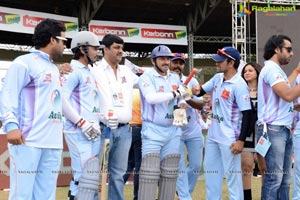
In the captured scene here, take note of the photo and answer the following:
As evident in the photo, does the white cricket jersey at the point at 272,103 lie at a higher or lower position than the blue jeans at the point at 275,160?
higher

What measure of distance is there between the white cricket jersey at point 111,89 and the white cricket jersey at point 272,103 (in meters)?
1.42

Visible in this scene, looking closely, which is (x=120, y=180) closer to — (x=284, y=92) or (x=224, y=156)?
(x=224, y=156)

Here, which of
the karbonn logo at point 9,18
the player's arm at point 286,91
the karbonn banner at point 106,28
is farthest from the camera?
the karbonn banner at point 106,28

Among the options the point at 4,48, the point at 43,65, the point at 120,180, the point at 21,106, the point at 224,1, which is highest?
the point at 224,1

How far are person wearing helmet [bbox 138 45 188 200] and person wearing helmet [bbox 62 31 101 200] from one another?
0.54m

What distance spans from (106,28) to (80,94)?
49.3 feet

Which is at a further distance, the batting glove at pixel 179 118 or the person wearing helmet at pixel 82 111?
the batting glove at pixel 179 118

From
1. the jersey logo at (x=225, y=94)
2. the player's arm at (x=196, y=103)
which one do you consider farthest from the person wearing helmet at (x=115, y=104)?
the player's arm at (x=196, y=103)

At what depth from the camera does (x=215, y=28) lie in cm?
2641

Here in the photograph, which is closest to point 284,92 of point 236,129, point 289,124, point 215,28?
point 289,124

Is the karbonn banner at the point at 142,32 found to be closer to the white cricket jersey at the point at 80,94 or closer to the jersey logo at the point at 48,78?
the white cricket jersey at the point at 80,94

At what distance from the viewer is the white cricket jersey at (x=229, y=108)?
16.4ft

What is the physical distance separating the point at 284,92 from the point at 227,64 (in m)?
1.01

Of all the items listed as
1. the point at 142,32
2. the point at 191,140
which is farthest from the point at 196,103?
the point at 142,32
